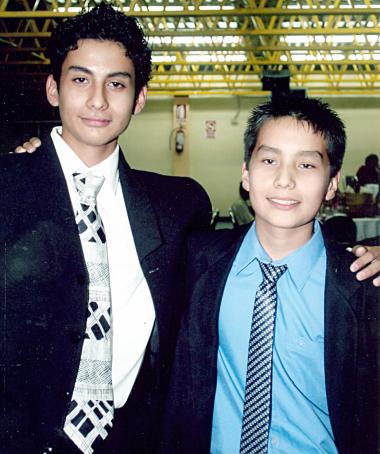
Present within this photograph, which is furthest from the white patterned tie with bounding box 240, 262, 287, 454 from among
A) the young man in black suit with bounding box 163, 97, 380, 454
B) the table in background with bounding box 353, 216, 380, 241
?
the table in background with bounding box 353, 216, 380, 241

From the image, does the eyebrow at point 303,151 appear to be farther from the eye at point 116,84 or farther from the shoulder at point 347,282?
the eye at point 116,84

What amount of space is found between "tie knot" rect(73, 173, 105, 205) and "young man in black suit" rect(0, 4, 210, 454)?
0.01 m

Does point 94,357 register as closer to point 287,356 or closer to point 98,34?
point 287,356

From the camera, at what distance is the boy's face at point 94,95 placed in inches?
60.1

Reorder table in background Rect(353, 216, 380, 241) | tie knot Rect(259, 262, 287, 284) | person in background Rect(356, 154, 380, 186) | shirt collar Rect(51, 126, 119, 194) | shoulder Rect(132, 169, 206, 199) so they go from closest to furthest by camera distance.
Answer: tie knot Rect(259, 262, 287, 284), shirt collar Rect(51, 126, 119, 194), shoulder Rect(132, 169, 206, 199), table in background Rect(353, 216, 380, 241), person in background Rect(356, 154, 380, 186)

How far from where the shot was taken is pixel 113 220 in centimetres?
160

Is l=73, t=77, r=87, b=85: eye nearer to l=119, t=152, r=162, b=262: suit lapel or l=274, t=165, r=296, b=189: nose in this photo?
l=119, t=152, r=162, b=262: suit lapel

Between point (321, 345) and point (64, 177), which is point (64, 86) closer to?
point (64, 177)

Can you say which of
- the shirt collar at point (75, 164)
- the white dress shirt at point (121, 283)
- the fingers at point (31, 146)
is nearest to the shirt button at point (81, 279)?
the white dress shirt at point (121, 283)

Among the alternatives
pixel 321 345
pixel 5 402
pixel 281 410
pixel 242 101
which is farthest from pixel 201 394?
pixel 242 101

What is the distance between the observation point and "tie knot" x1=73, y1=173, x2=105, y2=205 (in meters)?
1.49

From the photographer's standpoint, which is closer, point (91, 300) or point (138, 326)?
point (91, 300)

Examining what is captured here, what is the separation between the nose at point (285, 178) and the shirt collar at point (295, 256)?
0.19m

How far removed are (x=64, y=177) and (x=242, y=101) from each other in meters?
14.5
